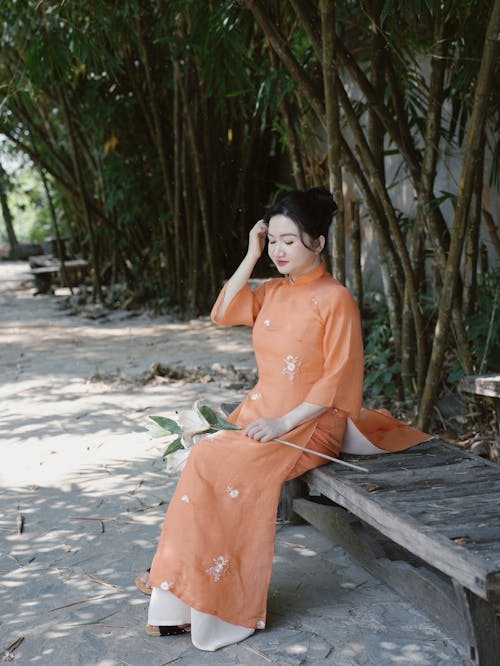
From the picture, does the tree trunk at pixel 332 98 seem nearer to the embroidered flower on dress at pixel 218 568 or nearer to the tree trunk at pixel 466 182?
the tree trunk at pixel 466 182

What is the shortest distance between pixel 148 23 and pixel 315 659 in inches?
243

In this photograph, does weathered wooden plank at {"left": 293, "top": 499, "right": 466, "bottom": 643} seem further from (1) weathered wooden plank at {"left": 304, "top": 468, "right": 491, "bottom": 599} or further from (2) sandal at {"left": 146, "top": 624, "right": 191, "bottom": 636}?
(2) sandal at {"left": 146, "top": 624, "right": 191, "bottom": 636}

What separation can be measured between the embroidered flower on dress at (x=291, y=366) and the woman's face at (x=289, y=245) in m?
0.25

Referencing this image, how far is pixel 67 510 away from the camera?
10.5ft

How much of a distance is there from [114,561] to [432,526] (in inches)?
49.1

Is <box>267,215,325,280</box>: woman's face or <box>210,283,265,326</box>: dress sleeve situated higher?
<box>267,215,325,280</box>: woman's face

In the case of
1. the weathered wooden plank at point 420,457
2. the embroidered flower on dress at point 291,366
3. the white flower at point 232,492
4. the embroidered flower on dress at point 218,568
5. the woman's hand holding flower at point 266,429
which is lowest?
the embroidered flower on dress at point 218,568

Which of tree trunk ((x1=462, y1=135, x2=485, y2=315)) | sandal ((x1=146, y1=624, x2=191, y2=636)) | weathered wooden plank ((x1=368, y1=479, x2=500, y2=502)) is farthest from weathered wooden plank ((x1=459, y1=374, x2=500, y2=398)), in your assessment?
sandal ((x1=146, y1=624, x2=191, y2=636))

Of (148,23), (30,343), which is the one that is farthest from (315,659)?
(148,23)

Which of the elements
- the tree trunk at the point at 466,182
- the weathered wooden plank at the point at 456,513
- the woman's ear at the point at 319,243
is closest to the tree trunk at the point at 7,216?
the tree trunk at the point at 466,182

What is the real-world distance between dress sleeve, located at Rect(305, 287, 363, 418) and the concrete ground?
59 centimetres

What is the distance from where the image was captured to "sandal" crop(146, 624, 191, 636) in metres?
2.23

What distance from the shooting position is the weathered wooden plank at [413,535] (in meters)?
Answer: 1.70

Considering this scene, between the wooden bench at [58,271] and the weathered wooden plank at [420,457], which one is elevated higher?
the wooden bench at [58,271]
